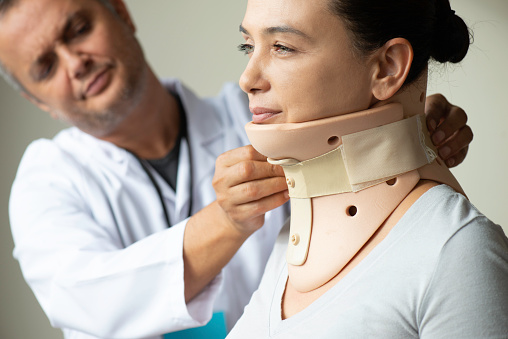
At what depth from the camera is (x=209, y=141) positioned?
5.12ft

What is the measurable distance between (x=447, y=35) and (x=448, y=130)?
22cm

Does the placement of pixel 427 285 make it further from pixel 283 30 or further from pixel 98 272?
pixel 98 272

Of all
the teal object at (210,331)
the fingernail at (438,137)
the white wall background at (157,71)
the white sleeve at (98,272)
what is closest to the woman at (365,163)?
the fingernail at (438,137)

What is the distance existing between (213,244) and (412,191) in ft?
1.49

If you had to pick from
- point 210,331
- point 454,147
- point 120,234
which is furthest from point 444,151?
point 120,234

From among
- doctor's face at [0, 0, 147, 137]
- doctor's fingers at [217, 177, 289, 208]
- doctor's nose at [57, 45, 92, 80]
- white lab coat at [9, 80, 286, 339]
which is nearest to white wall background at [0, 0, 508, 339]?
white lab coat at [9, 80, 286, 339]

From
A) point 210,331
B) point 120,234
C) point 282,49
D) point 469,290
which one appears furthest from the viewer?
point 120,234

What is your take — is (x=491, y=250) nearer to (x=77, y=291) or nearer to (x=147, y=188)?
(x=77, y=291)

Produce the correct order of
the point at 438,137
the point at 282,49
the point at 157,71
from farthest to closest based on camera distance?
the point at 157,71 → the point at 438,137 → the point at 282,49

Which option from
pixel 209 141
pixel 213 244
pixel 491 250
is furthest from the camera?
pixel 209 141

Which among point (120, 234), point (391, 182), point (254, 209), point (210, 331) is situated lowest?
point (210, 331)

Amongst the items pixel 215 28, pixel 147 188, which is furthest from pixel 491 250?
pixel 215 28

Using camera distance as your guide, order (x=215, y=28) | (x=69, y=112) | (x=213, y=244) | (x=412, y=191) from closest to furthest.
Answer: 1. (x=412, y=191)
2. (x=213, y=244)
3. (x=69, y=112)
4. (x=215, y=28)

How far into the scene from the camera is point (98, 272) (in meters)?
1.19
